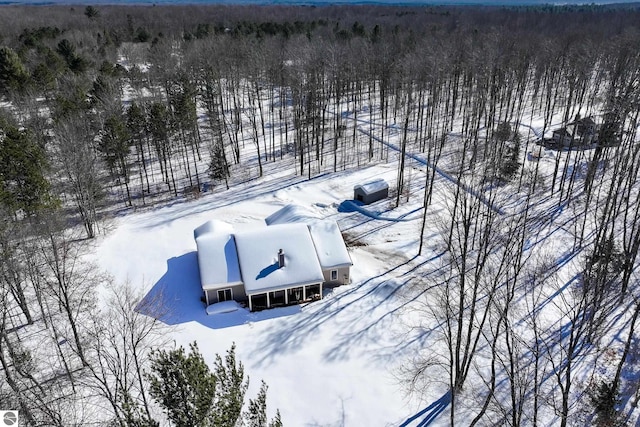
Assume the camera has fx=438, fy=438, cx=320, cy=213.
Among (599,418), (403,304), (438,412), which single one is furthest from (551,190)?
(438,412)

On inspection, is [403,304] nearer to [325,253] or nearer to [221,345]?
[325,253]

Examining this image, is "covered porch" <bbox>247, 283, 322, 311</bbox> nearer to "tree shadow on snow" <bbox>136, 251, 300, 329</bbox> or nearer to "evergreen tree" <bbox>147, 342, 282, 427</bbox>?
"tree shadow on snow" <bbox>136, 251, 300, 329</bbox>

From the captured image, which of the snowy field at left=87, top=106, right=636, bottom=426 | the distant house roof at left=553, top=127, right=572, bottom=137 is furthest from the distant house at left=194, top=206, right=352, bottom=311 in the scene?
the distant house roof at left=553, top=127, right=572, bottom=137

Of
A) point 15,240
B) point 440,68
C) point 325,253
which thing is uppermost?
point 440,68

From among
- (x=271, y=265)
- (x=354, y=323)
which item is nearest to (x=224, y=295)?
(x=271, y=265)

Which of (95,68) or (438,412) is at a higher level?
(95,68)

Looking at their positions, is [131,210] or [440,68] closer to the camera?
[131,210]

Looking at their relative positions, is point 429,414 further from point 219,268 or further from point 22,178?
point 22,178
